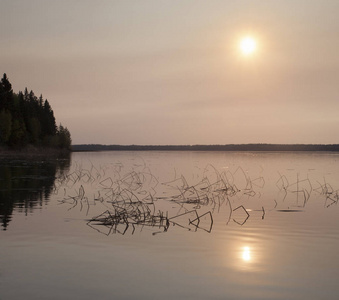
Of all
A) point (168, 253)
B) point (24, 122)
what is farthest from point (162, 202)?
point (24, 122)

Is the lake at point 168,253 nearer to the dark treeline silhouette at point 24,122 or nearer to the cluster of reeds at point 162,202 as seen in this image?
the cluster of reeds at point 162,202

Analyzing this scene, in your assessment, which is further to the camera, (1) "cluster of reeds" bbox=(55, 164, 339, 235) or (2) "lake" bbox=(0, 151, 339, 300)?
(1) "cluster of reeds" bbox=(55, 164, 339, 235)

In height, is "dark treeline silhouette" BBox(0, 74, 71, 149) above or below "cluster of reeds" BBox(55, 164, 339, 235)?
above

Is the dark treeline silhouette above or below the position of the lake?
above

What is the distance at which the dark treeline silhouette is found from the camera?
3752 inches

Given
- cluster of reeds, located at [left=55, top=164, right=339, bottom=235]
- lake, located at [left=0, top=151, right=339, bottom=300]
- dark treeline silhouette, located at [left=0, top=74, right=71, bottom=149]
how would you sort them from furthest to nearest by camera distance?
dark treeline silhouette, located at [left=0, top=74, right=71, bottom=149]
cluster of reeds, located at [left=55, top=164, right=339, bottom=235]
lake, located at [left=0, top=151, right=339, bottom=300]

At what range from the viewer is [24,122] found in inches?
4186

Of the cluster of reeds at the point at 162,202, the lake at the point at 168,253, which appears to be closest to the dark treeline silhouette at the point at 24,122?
the cluster of reeds at the point at 162,202

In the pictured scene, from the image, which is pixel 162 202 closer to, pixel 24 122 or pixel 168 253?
pixel 168 253

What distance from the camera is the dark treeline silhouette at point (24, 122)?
9531 cm

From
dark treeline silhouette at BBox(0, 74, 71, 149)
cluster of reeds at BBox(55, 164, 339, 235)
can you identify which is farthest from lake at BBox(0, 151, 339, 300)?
dark treeline silhouette at BBox(0, 74, 71, 149)

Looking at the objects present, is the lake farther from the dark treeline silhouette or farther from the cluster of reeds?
the dark treeline silhouette

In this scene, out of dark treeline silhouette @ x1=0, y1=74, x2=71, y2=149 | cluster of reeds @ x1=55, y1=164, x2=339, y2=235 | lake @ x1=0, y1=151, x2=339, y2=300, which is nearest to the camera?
lake @ x1=0, y1=151, x2=339, y2=300

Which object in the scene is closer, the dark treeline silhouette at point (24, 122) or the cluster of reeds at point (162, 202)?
the cluster of reeds at point (162, 202)
